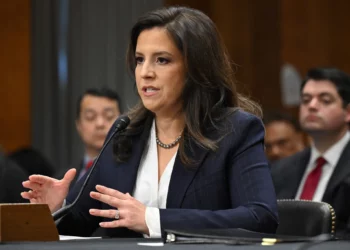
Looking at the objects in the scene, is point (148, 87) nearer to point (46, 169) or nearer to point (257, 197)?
point (257, 197)

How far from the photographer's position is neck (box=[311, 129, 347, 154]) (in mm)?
5121

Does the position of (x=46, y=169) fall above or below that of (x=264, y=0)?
below

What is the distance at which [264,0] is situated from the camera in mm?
8234

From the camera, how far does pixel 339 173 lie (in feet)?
15.4

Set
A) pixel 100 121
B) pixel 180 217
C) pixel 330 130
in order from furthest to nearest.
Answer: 1. pixel 100 121
2. pixel 330 130
3. pixel 180 217

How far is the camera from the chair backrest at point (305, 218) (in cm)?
303

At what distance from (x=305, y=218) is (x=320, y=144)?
82.2 inches

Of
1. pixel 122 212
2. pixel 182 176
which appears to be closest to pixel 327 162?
pixel 182 176

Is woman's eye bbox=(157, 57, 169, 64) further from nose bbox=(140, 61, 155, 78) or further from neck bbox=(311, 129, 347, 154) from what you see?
neck bbox=(311, 129, 347, 154)

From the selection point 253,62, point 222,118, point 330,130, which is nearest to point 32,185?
point 222,118

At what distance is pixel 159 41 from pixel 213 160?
17.7 inches

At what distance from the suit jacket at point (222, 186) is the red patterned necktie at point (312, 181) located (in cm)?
212

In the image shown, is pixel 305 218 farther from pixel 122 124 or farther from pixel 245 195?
pixel 122 124

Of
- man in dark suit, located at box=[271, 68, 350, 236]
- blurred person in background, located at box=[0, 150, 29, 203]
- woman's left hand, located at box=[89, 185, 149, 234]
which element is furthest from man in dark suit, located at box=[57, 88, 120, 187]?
woman's left hand, located at box=[89, 185, 149, 234]
